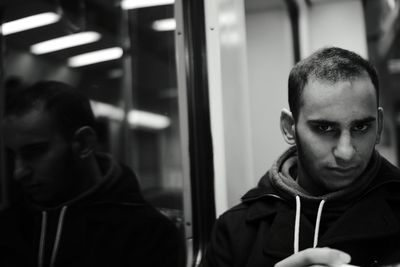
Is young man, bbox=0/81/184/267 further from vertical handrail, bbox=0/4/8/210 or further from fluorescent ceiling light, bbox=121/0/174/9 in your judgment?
fluorescent ceiling light, bbox=121/0/174/9

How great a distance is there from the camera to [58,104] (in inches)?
59.6

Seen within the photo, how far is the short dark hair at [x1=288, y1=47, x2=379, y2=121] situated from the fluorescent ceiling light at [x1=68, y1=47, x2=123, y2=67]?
711 mm

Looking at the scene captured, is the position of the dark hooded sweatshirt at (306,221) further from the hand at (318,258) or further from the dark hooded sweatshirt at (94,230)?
the dark hooded sweatshirt at (94,230)

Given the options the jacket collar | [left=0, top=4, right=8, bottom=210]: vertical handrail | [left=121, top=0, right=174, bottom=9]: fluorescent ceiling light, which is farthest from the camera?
[left=121, top=0, right=174, bottom=9]: fluorescent ceiling light

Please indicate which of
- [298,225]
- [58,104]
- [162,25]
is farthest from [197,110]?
[298,225]

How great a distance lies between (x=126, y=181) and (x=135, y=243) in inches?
9.8

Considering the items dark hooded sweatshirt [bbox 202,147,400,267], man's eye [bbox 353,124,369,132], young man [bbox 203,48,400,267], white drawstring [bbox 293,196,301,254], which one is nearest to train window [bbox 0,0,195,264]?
dark hooded sweatshirt [bbox 202,147,400,267]

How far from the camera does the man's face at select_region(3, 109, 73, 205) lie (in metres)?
1.42

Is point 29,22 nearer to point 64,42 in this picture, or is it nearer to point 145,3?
point 64,42

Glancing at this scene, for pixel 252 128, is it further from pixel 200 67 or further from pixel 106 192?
pixel 106 192

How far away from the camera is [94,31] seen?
5.34 feet

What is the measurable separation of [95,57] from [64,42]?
131 mm

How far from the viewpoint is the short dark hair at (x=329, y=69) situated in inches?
52.9

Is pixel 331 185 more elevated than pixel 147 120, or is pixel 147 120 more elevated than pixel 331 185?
pixel 147 120
